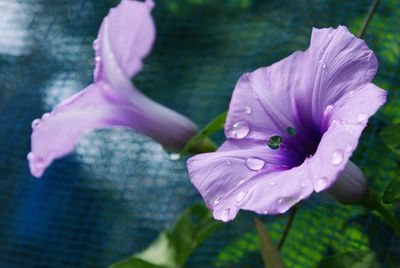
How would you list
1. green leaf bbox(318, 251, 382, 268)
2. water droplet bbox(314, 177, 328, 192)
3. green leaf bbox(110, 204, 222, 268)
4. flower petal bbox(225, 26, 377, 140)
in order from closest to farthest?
water droplet bbox(314, 177, 328, 192)
flower petal bbox(225, 26, 377, 140)
green leaf bbox(318, 251, 382, 268)
green leaf bbox(110, 204, 222, 268)

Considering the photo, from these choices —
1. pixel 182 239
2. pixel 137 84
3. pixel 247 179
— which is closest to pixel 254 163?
pixel 247 179

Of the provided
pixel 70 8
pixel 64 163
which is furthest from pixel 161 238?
pixel 70 8

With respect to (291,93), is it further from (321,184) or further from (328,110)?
(321,184)

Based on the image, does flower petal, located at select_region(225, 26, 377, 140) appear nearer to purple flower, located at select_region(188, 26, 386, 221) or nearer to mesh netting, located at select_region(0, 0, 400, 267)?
purple flower, located at select_region(188, 26, 386, 221)

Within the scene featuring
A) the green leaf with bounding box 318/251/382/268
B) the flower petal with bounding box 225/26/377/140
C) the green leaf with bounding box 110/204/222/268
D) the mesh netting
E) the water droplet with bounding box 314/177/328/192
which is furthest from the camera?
the mesh netting

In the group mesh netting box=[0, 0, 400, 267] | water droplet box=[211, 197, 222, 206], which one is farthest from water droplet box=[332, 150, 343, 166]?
mesh netting box=[0, 0, 400, 267]

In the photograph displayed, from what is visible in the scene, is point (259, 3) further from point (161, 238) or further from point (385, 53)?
point (161, 238)

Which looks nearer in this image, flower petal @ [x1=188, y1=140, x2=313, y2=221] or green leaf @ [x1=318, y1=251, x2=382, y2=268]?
flower petal @ [x1=188, y1=140, x2=313, y2=221]
